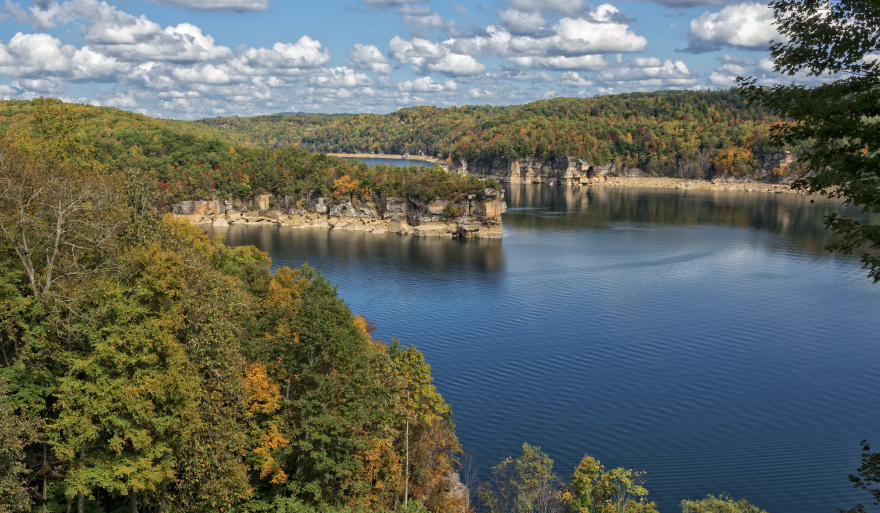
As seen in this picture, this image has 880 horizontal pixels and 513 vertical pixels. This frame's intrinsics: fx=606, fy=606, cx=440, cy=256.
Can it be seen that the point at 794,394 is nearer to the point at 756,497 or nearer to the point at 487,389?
the point at 756,497

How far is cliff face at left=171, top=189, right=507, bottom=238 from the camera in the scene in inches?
3762

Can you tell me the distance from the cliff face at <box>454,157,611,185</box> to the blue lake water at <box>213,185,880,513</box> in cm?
9337

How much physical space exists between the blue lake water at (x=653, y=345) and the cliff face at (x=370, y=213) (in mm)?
6431

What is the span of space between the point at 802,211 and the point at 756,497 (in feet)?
359

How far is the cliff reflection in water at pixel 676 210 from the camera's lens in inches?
3932

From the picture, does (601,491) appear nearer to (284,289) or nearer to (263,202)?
(284,289)

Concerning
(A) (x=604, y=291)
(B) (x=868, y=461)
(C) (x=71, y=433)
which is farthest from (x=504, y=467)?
(A) (x=604, y=291)

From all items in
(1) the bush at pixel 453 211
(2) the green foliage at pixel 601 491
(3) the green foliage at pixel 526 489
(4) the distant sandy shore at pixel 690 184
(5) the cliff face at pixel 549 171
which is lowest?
(3) the green foliage at pixel 526 489

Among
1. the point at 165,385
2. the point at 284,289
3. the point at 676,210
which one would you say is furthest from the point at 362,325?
the point at 676,210

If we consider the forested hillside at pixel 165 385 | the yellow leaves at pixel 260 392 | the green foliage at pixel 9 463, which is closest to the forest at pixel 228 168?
the forested hillside at pixel 165 385

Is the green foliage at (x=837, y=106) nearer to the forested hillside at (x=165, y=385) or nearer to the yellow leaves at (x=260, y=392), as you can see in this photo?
the forested hillside at (x=165, y=385)

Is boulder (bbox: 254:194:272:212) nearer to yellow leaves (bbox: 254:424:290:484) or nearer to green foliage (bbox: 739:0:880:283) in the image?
yellow leaves (bbox: 254:424:290:484)

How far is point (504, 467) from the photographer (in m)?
27.0

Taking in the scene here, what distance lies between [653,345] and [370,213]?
69.1 m
